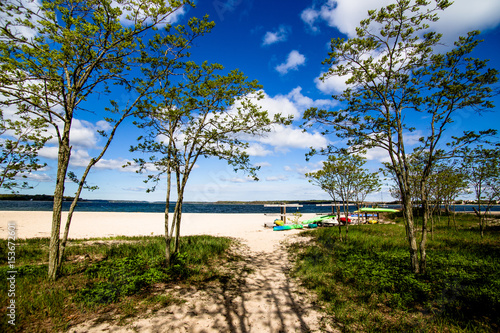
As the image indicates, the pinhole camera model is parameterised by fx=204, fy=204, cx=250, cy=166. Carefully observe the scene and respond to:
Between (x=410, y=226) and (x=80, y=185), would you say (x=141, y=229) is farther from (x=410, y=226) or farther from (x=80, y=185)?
(x=410, y=226)

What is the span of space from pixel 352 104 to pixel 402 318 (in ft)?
19.6

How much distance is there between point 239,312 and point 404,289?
440 cm

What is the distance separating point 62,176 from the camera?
18.5 ft

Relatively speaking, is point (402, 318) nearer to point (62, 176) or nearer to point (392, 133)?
point (392, 133)

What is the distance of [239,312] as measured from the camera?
15.1ft

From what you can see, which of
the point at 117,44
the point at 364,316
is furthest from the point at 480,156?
the point at 117,44

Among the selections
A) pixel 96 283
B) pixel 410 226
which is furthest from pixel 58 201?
pixel 410 226

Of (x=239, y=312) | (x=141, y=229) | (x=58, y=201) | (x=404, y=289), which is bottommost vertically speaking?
(x=141, y=229)

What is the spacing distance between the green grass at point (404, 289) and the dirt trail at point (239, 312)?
2.09ft

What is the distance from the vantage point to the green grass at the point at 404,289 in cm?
408

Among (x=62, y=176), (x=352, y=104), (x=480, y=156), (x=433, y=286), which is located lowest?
(x=433, y=286)

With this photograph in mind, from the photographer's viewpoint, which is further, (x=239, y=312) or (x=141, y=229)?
(x=141, y=229)

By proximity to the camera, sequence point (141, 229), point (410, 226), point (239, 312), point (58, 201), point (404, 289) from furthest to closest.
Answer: point (141, 229) < point (410, 226) < point (58, 201) < point (404, 289) < point (239, 312)

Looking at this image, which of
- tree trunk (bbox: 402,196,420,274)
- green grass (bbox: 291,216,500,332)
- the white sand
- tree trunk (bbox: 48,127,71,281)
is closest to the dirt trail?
green grass (bbox: 291,216,500,332)
